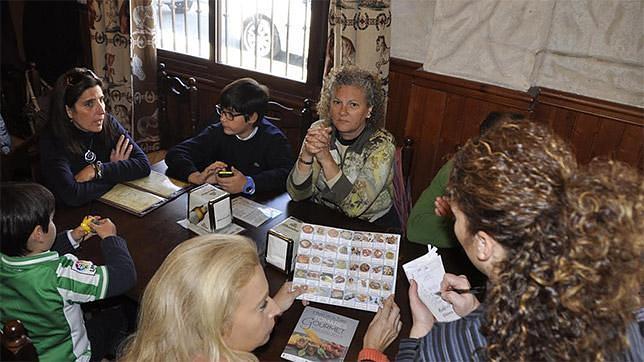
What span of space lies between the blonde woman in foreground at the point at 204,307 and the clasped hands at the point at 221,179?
97cm

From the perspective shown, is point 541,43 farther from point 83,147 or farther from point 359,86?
point 83,147

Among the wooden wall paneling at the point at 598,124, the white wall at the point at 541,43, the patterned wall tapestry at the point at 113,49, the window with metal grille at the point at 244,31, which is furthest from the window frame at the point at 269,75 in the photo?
the wooden wall paneling at the point at 598,124

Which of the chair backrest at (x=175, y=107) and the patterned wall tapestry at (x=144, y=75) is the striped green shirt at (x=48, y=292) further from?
the patterned wall tapestry at (x=144, y=75)

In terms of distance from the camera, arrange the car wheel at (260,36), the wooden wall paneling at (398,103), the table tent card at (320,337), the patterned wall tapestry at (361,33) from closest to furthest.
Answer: the table tent card at (320,337), the patterned wall tapestry at (361,33), the wooden wall paneling at (398,103), the car wheel at (260,36)

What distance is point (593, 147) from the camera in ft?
8.20

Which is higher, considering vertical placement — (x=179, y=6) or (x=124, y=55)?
(x=179, y=6)

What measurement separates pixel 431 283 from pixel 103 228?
3.58ft

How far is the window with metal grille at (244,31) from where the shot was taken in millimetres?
3291

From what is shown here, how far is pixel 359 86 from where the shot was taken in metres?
2.26

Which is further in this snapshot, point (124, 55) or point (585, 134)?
point (124, 55)

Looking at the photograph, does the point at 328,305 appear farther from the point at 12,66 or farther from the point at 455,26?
the point at 12,66

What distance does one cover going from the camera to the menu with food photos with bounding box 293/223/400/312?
5.07ft

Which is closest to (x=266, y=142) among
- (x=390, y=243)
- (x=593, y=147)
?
(x=390, y=243)

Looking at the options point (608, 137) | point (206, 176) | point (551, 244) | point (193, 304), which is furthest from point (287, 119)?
point (551, 244)
